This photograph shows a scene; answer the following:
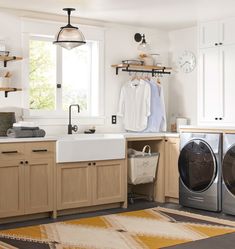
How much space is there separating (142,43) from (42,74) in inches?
53.8

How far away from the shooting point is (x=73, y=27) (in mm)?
5547

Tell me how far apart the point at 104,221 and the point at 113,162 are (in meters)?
0.82

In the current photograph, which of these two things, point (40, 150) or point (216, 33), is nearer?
point (40, 150)

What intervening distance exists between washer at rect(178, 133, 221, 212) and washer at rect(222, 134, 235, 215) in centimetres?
7

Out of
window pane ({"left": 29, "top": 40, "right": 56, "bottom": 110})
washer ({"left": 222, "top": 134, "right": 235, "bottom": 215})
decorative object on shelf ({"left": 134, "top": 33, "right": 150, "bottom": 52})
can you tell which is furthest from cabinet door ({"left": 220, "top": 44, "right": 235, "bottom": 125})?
window pane ({"left": 29, "top": 40, "right": 56, "bottom": 110})

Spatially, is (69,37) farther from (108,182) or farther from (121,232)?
(121,232)

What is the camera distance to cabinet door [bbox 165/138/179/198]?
5965 mm

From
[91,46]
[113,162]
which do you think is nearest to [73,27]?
[91,46]

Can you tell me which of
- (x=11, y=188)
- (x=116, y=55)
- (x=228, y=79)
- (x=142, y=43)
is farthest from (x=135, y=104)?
(x=11, y=188)

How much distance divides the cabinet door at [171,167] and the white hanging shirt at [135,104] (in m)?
0.48

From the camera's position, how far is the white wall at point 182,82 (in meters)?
6.58

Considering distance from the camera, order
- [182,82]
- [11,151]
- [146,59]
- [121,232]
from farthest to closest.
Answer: [182,82], [146,59], [11,151], [121,232]

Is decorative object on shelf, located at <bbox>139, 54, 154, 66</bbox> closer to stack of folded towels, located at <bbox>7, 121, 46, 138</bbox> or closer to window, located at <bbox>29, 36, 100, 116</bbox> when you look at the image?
window, located at <bbox>29, 36, 100, 116</bbox>

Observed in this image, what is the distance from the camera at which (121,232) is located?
4.59m
